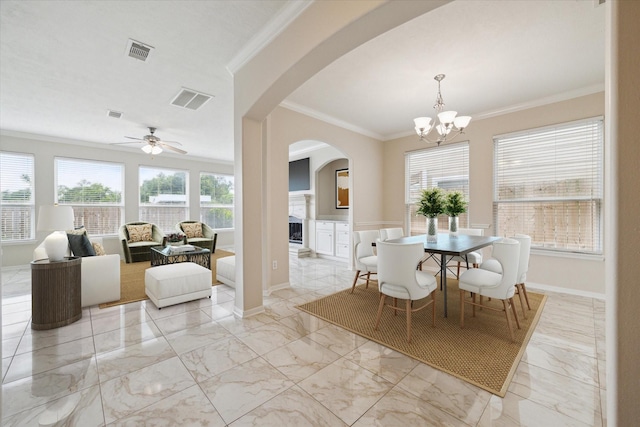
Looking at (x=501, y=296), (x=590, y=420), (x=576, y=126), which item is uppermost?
(x=576, y=126)

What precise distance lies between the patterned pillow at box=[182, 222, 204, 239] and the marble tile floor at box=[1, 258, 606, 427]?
4213mm

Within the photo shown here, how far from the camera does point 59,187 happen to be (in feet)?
19.3

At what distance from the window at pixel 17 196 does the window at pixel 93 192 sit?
0.43 m

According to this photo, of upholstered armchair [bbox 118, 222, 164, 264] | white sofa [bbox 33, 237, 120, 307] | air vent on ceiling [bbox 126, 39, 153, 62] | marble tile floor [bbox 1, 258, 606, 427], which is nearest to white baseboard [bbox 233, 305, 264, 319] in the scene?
marble tile floor [bbox 1, 258, 606, 427]

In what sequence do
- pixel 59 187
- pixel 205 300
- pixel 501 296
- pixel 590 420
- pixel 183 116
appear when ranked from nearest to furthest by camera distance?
pixel 590 420 → pixel 501 296 → pixel 205 300 → pixel 183 116 → pixel 59 187

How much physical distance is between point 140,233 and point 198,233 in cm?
132

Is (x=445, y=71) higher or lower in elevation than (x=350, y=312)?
higher

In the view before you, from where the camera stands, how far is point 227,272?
13.9 ft

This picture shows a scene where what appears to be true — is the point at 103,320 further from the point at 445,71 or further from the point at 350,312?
the point at 445,71

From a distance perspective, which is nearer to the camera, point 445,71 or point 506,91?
point 445,71

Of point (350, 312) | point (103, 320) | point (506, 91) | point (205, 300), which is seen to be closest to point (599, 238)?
point (506, 91)

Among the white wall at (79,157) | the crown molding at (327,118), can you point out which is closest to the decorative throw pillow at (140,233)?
the white wall at (79,157)

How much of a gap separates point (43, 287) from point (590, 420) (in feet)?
15.0

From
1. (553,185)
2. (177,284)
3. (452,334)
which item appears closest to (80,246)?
(177,284)
